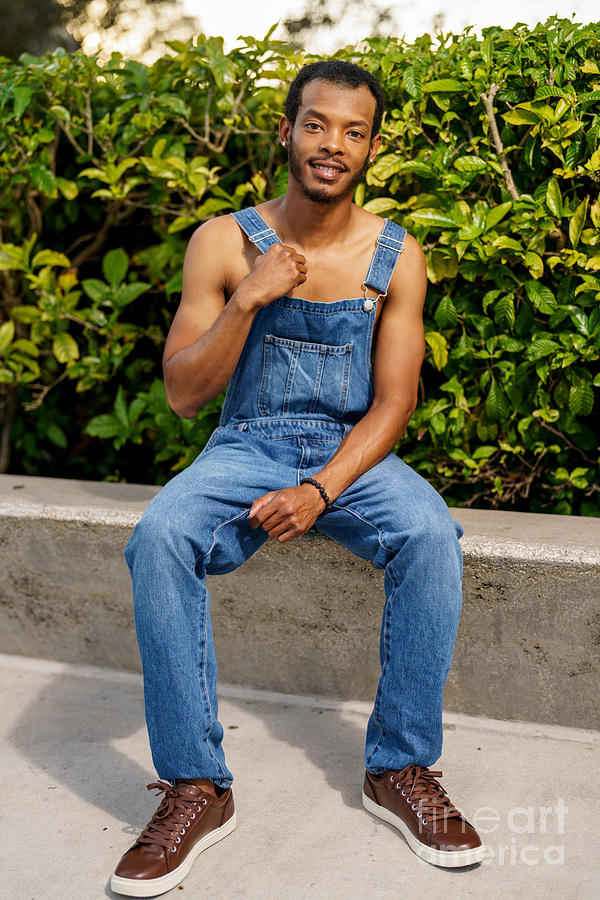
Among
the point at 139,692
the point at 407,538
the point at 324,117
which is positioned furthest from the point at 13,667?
the point at 324,117

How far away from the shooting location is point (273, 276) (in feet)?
7.86

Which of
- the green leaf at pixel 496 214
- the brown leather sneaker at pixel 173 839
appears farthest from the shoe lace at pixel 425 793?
the green leaf at pixel 496 214

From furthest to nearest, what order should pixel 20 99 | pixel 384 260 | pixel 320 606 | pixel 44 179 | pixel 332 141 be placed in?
pixel 44 179 < pixel 20 99 < pixel 320 606 < pixel 384 260 < pixel 332 141

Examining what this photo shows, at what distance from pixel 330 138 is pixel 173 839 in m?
1.88

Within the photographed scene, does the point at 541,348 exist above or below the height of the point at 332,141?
below

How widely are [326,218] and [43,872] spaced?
189 centimetres

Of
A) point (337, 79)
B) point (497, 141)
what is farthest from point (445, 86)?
point (337, 79)

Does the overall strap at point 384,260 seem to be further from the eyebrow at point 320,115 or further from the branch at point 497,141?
the branch at point 497,141

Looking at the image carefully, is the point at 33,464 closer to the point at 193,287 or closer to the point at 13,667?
the point at 13,667

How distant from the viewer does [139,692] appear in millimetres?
3006

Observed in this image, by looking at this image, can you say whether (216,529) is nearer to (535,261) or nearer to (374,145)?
(374,145)

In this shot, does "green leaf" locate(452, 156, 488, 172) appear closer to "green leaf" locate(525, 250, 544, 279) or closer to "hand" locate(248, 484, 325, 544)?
"green leaf" locate(525, 250, 544, 279)

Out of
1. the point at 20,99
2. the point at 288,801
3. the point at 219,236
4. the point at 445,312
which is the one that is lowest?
the point at 288,801

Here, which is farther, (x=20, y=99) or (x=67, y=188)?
(x=67, y=188)
